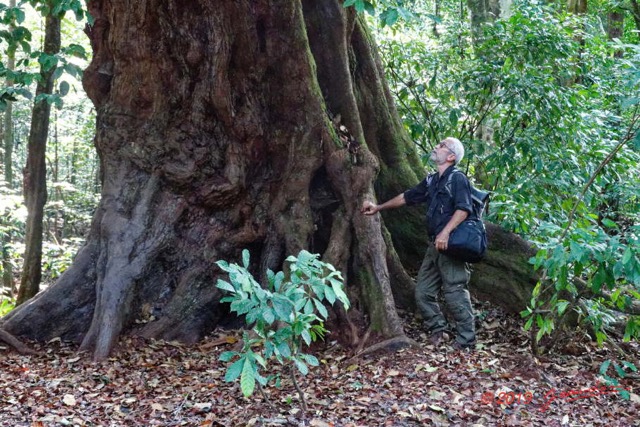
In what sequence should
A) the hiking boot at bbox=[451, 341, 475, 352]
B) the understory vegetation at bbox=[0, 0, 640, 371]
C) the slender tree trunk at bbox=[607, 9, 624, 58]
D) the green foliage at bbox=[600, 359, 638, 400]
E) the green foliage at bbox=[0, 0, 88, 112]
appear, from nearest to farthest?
the green foliage at bbox=[600, 359, 638, 400] < the understory vegetation at bbox=[0, 0, 640, 371] < the green foliage at bbox=[0, 0, 88, 112] < the hiking boot at bbox=[451, 341, 475, 352] < the slender tree trunk at bbox=[607, 9, 624, 58]

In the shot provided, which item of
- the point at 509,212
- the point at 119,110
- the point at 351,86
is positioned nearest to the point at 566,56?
the point at 509,212

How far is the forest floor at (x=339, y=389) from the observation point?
400cm

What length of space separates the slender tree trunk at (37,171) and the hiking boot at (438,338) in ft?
17.2

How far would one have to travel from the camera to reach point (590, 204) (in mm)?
7027

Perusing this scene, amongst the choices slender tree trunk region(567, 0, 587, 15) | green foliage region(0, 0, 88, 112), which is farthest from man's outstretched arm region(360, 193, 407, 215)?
slender tree trunk region(567, 0, 587, 15)

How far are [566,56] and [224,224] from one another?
4461 millimetres

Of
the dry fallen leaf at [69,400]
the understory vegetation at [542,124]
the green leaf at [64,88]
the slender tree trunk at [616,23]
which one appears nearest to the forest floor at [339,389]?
the dry fallen leaf at [69,400]

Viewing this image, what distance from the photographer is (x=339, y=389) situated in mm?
4410

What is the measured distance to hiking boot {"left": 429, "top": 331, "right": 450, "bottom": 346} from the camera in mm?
5427

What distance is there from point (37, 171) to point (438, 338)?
5.46m

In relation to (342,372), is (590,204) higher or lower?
higher

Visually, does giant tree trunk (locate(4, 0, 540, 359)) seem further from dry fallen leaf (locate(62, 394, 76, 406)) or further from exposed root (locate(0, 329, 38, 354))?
dry fallen leaf (locate(62, 394, 76, 406))

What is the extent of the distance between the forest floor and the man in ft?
0.72

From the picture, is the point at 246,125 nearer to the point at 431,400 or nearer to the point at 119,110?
the point at 119,110
